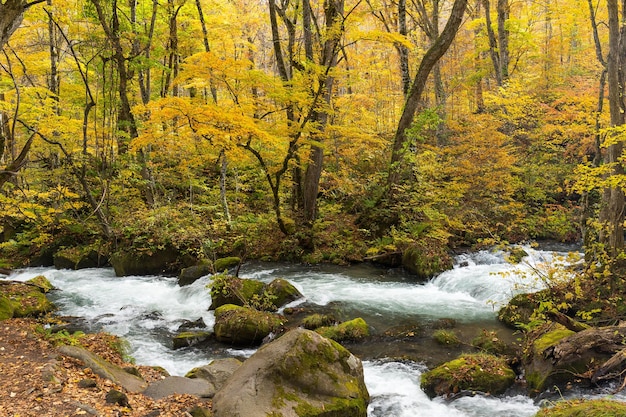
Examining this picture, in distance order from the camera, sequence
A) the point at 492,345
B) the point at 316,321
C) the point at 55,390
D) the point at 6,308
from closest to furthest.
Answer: the point at 55,390 < the point at 492,345 < the point at 6,308 < the point at 316,321

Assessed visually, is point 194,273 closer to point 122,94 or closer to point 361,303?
point 361,303

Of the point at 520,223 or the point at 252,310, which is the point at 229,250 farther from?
the point at 520,223

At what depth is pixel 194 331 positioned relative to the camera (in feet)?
28.8

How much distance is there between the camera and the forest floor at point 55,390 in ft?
13.2

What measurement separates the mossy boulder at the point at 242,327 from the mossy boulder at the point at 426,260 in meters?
5.19

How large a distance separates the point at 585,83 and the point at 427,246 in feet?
36.4

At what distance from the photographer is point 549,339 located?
6.43 meters

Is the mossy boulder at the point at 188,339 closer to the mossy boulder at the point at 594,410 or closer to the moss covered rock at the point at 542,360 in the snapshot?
the moss covered rock at the point at 542,360

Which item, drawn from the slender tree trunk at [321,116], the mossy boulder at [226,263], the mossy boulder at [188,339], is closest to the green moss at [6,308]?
the mossy boulder at [188,339]

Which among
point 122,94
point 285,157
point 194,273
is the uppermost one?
point 122,94

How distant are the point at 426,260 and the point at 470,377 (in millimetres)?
6114

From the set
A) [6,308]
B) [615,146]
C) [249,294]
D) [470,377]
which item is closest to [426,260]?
[249,294]

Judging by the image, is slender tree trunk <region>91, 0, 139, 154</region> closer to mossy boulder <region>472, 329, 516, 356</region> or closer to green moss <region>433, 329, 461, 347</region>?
green moss <region>433, 329, 461, 347</region>

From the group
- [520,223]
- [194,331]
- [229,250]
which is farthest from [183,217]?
[520,223]
